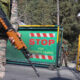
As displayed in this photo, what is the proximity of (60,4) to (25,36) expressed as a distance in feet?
41.4

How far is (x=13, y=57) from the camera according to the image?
27.4 feet

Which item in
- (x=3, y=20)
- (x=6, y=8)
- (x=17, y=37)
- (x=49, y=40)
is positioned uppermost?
(x=6, y=8)

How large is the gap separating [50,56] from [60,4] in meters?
13.1

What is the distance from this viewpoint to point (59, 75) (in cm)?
663

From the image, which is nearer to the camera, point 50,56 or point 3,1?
point 3,1

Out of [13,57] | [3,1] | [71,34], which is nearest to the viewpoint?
[3,1]

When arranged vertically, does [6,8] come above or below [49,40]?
above

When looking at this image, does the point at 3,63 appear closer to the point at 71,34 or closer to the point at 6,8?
the point at 6,8

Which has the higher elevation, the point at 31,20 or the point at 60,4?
the point at 60,4

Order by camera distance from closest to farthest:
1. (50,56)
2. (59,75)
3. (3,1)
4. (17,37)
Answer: (3,1), (17,37), (59,75), (50,56)

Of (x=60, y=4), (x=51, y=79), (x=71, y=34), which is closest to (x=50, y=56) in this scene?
(x=51, y=79)

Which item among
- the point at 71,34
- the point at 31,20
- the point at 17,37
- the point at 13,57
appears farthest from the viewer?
the point at 31,20

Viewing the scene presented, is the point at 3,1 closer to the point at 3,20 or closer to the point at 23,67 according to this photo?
the point at 3,20

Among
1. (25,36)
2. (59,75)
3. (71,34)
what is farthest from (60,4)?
(59,75)
